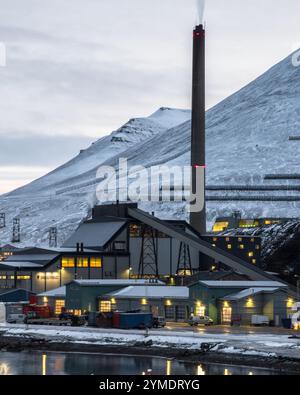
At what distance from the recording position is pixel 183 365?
55.2m

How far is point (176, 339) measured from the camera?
2420 inches

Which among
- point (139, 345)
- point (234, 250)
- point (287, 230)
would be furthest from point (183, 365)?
point (287, 230)

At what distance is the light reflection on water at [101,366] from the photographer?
174ft

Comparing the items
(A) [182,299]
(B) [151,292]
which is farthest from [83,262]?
(A) [182,299]

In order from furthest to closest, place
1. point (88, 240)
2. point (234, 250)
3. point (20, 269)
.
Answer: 1. point (234, 250)
2. point (88, 240)
3. point (20, 269)

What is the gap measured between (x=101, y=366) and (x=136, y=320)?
592 inches

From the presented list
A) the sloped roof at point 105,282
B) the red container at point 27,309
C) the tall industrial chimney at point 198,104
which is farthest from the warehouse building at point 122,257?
the tall industrial chimney at point 198,104

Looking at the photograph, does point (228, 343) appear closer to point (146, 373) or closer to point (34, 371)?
point (146, 373)

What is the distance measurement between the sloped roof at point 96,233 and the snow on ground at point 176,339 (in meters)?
27.6

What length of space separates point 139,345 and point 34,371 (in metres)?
9.84

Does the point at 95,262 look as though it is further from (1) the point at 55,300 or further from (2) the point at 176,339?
(2) the point at 176,339

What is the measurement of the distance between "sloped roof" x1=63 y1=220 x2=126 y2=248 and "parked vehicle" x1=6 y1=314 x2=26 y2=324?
20396mm

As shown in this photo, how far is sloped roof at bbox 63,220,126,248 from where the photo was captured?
99.9m

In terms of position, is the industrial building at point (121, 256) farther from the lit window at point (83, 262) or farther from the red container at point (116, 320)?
the red container at point (116, 320)
